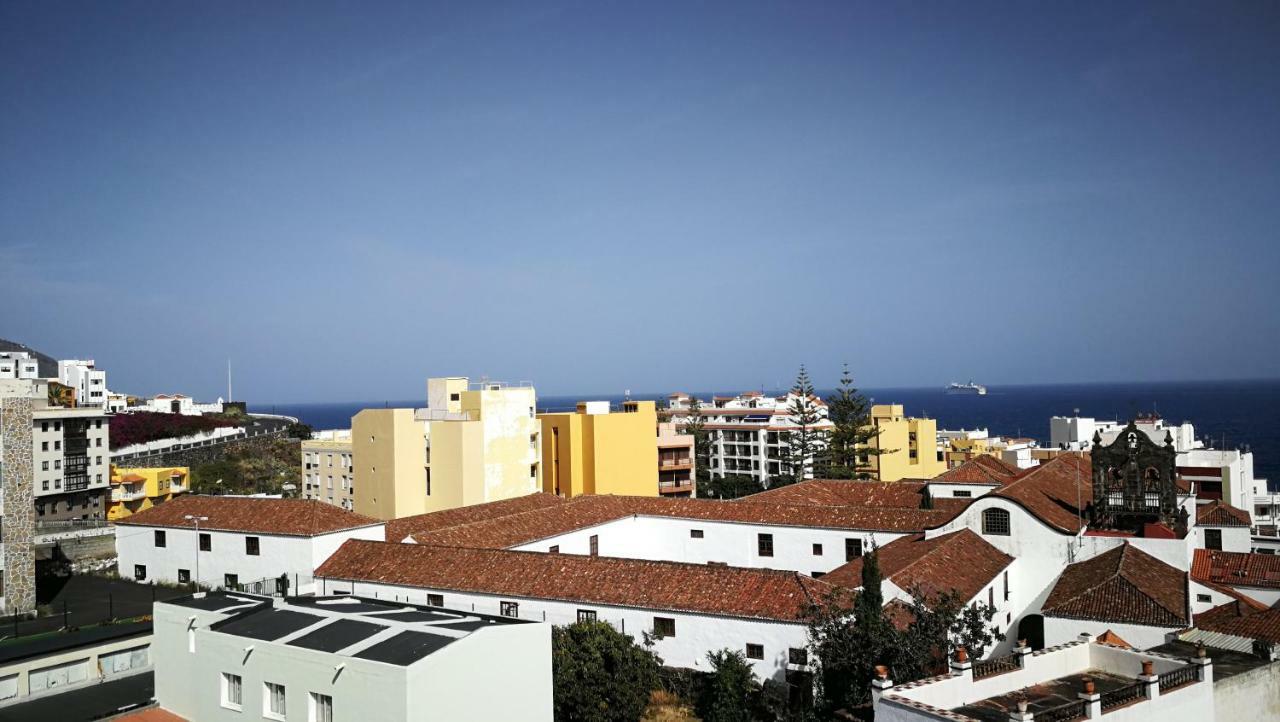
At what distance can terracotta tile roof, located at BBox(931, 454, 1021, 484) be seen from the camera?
3616 centimetres

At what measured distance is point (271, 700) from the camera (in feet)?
55.1

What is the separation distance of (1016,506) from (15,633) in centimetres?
2699

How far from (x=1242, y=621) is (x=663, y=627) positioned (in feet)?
45.7

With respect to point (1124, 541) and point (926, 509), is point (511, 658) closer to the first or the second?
point (1124, 541)

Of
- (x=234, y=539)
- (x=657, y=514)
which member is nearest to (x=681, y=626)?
(x=657, y=514)

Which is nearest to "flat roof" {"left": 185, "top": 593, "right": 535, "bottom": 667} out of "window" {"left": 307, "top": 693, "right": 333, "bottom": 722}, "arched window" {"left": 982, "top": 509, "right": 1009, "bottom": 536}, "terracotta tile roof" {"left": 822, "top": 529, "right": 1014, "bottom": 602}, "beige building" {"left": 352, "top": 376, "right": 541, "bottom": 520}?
"window" {"left": 307, "top": 693, "right": 333, "bottom": 722}

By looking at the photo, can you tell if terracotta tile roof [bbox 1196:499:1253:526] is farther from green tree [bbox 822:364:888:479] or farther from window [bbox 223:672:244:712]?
window [bbox 223:672:244:712]

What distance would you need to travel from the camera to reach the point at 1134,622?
2028cm

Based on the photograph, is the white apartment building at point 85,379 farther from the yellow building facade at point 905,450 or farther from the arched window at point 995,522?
the arched window at point 995,522

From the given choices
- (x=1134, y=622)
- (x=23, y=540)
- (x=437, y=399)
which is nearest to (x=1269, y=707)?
(x=1134, y=622)

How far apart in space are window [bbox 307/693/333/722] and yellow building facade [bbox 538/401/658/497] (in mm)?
28233

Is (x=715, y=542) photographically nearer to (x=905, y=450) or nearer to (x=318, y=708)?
(x=318, y=708)

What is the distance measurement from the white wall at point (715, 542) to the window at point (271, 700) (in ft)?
40.4

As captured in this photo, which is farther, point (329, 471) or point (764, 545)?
point (329, 471)
